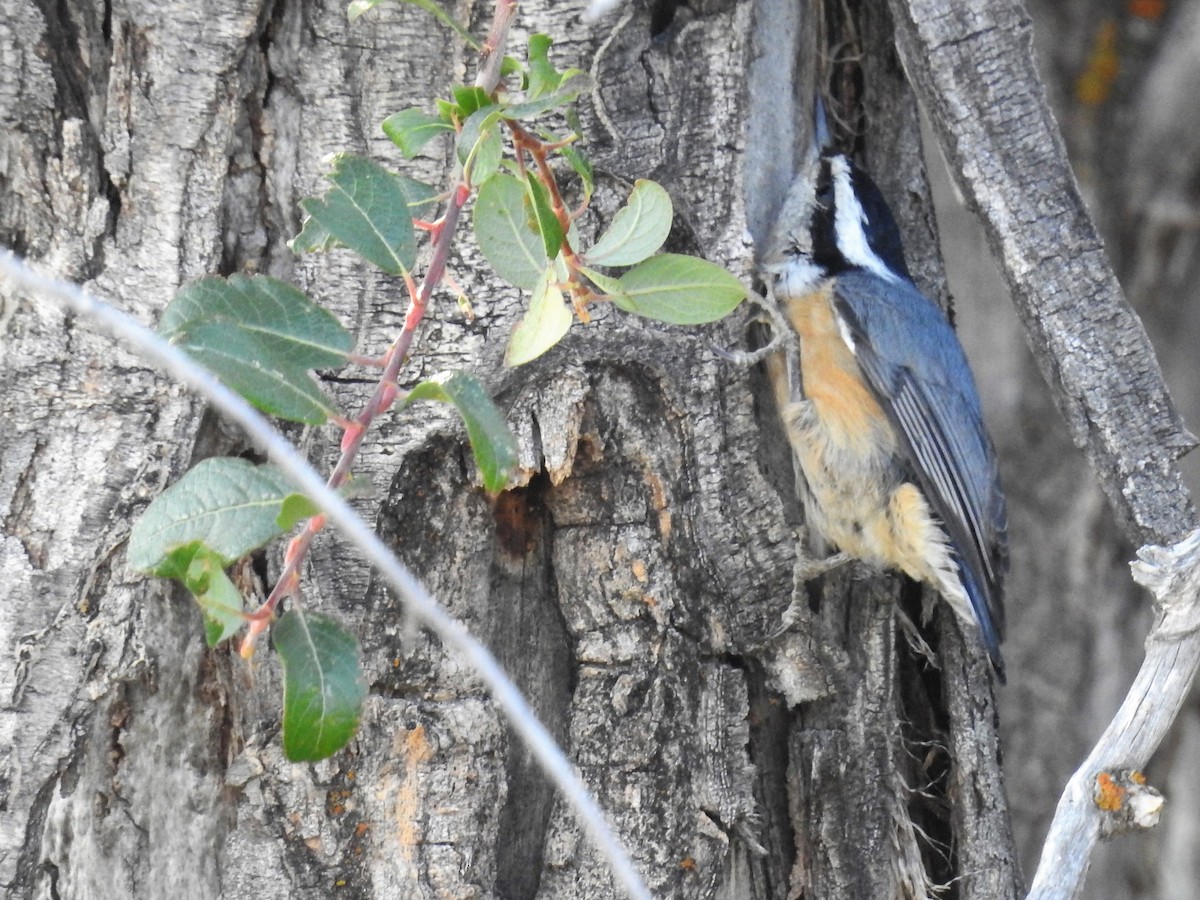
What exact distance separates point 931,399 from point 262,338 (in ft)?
5.47

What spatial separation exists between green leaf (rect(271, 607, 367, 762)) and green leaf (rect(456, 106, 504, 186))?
57cm

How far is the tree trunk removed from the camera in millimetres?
1823

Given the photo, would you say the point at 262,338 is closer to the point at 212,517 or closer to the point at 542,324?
the point at 212,517

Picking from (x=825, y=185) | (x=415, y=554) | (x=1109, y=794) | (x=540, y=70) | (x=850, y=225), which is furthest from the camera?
(x=850, y=225)

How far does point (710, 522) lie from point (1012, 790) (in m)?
1.77

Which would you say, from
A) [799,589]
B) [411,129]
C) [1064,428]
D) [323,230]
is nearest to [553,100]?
[411,129]

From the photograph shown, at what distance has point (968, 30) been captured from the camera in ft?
6.88

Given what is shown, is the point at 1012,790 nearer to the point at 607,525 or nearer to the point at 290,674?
the point at 607,525

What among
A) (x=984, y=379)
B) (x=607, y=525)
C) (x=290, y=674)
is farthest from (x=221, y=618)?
(x=984, y=379)

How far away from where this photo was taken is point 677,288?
158cm

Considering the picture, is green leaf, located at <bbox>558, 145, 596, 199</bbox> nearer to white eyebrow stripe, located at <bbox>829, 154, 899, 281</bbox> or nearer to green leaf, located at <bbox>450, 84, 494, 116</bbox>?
green leaf, located at <bbox>450, 84, 494, 116</bbox>

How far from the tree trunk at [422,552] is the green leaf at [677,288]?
0.38m

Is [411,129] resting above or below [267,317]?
above

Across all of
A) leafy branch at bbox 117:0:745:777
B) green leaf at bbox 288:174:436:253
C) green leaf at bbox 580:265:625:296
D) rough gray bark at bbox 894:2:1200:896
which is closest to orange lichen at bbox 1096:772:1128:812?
rough gray bark at bbox 894:2:1200:896
